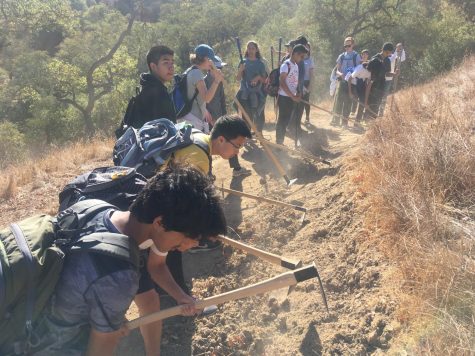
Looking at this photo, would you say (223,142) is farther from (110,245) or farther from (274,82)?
(274,82)

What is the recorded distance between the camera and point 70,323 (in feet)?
5.38

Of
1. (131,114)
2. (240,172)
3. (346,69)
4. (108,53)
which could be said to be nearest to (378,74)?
(346,69)

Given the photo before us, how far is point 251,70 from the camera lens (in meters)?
6.89

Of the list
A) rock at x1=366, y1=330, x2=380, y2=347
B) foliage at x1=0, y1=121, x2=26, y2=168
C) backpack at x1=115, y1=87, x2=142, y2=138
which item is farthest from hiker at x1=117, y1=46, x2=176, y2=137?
foliage at x1=0, y1=121, x2=26, y2=168

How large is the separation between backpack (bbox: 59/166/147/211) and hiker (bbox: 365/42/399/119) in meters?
6.30

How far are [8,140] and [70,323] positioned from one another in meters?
18.1

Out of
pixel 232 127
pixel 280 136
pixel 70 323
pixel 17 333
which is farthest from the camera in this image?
pixel 280 136

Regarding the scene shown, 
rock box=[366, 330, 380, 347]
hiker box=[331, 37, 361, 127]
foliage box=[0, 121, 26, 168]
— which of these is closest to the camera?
rock box=[366, 330, 380, 347]

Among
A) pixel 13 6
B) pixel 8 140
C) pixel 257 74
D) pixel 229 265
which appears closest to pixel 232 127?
pixel 229 265

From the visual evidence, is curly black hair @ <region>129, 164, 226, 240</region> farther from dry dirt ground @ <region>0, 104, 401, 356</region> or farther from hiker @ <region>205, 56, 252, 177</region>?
hiker @ <region>205, 56, 252, 177</region>

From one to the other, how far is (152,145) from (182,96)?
1924 mm

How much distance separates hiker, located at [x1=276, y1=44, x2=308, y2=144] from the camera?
5.93m

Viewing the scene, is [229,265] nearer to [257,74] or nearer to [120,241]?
[120,241]

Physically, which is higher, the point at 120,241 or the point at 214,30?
the point at 214,30
